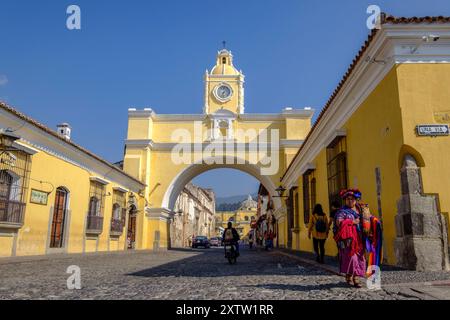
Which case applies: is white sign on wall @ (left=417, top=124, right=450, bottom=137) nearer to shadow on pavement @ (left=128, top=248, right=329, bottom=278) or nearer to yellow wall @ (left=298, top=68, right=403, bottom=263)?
yellow wall @ (left=298, top=68, right=403, bottom=263)

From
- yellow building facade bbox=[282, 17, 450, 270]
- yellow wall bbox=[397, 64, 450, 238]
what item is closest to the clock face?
yellow building facade bbox=[282, 17, 450, 270]

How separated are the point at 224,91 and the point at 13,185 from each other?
17.0m

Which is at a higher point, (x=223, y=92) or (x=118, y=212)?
(x=223, y=92)

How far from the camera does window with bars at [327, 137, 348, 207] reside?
982 cm

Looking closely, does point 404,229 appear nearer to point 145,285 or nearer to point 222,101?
point 145,285

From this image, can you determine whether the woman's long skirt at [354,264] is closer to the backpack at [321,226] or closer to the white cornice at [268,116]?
the backpack at [321,226]

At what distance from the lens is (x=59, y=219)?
13.6 metres

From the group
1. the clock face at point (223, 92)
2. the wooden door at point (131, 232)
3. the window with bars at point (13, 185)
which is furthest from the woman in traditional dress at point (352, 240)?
the clock face at point (223, 92)

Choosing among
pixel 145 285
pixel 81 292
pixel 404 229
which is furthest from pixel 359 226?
pixel 81 292

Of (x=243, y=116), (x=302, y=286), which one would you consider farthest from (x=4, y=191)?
(x=243, y=116)

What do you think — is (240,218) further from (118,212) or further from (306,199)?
(306,199)

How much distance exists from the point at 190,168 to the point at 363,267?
19.1m

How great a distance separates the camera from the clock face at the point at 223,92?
2520 cm

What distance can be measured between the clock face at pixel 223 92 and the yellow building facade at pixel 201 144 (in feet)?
5.99
